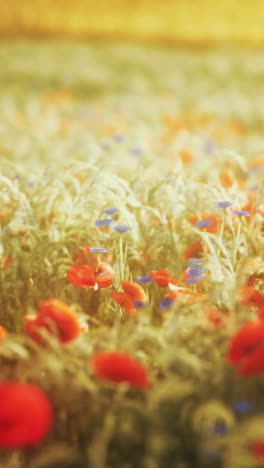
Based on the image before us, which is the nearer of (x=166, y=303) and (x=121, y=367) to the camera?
(x=121, y=367)

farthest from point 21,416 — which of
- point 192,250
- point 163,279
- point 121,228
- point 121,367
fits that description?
point 192,250

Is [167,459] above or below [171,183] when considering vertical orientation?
below

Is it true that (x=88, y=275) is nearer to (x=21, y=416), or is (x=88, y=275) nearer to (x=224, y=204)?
(x=224, y=204)

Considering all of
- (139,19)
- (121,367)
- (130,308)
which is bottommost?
(130,308)

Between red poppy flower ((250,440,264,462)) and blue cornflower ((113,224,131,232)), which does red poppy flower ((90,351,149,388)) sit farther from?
blue cornflower ((113,224,131,232))

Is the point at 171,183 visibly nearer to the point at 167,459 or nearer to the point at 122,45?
the point at 167,459

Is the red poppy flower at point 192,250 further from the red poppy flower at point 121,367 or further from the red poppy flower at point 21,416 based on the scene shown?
the red poppy flower at point 21,416

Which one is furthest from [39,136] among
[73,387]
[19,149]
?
[73,387]
